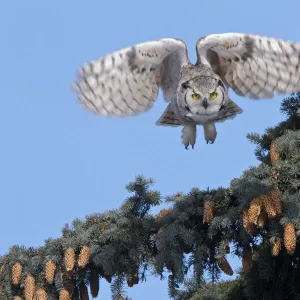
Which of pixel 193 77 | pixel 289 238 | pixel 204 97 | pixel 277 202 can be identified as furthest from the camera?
pixel 193 77

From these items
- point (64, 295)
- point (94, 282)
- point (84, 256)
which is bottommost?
point (64, 295)

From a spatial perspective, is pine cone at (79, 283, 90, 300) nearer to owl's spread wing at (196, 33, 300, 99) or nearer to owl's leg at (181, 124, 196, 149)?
owl's leg at (181, 124, 196, 149)

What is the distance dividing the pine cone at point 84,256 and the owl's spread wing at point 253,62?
2.30 m

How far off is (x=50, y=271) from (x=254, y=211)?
1562mm

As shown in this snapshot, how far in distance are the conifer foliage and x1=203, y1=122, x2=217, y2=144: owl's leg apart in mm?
815

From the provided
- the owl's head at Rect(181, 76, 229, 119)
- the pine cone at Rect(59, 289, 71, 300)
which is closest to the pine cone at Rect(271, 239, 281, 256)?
the pine cone at Rect(59, 289, 71, 300)

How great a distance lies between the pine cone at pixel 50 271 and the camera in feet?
16.5

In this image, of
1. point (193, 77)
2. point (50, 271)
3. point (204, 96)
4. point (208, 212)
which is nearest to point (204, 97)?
point (204, 96)

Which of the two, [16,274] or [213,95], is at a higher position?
[213,95]

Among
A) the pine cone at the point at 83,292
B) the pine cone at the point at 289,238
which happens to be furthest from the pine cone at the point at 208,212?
the pine cone at the point at 83,292

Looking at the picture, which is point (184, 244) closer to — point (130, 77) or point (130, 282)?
point (130, 282)

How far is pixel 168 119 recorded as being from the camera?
22.2ft

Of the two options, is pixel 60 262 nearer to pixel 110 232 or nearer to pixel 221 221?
pixel 110 232

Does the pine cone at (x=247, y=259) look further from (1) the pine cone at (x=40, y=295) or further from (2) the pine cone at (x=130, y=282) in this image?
(1) the pine cone at (x=40, y=295)
